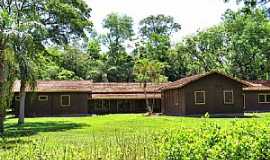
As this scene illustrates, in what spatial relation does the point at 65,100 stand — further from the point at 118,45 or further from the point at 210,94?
the point at 118,45

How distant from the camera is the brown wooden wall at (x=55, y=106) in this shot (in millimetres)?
49281

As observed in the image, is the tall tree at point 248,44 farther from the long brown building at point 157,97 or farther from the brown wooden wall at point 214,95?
the brown wooden wall at point 214,95

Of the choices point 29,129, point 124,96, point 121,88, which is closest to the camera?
point 29,129

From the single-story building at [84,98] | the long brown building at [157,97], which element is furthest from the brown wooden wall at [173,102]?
the single-story building at [84,98]

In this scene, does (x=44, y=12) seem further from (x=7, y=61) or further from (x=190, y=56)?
(x=190, y=56)

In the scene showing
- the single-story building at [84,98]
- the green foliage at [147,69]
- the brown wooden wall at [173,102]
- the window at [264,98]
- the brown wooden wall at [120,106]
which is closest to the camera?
the brown wooden wall at [173,102]

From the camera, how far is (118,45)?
86875 millimetres

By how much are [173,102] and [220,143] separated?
41.0 metres

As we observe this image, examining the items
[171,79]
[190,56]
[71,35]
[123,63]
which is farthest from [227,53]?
[71,35]

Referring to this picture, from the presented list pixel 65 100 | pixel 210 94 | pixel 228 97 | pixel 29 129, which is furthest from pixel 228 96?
pixel 29 129

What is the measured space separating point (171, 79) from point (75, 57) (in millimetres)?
16659

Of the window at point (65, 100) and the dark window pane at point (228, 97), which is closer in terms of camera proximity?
the dark window pane at point (228, 97)

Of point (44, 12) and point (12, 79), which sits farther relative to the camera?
point (44, 12)

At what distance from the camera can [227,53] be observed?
227 feet
